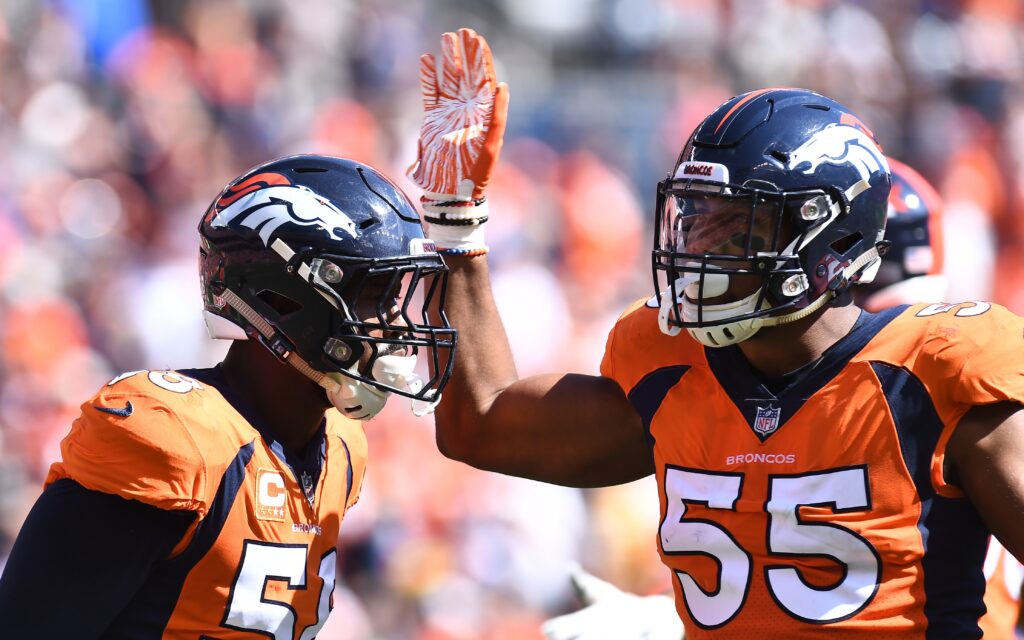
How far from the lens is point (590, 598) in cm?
315

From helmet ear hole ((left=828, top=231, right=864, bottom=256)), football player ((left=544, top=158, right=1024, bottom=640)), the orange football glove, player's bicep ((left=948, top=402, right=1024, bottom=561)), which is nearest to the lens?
player's bicep ((left=948, top=402, right=1024, bottom=561))

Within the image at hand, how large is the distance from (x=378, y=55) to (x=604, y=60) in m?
2.03

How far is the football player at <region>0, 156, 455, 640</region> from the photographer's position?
2.21m

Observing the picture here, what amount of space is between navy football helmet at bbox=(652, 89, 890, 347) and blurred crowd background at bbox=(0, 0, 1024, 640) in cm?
343

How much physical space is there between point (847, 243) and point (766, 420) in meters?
0.40

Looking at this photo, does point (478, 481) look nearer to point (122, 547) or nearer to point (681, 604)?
point (681, 604)

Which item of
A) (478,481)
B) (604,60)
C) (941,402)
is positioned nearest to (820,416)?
(941,402)

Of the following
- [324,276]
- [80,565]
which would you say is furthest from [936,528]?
[80,565]

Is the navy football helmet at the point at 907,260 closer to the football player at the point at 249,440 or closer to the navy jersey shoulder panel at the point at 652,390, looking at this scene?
the navy jersey shoulder panel at the point at 652,390

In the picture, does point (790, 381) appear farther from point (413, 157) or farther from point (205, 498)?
point (413, 157)

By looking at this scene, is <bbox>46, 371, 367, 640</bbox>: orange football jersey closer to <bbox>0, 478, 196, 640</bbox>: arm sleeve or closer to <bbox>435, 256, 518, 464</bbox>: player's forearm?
<bbox>0, 478, 196, 640</bbox>: arm sleeve

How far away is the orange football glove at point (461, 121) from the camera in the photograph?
10.1ft

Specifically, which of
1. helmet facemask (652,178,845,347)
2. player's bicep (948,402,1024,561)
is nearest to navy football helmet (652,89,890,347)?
helmet facemask (652,178,845,347)

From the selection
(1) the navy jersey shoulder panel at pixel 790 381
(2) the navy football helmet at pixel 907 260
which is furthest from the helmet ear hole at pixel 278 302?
(2) the navy football helmet at pixel 907 260
